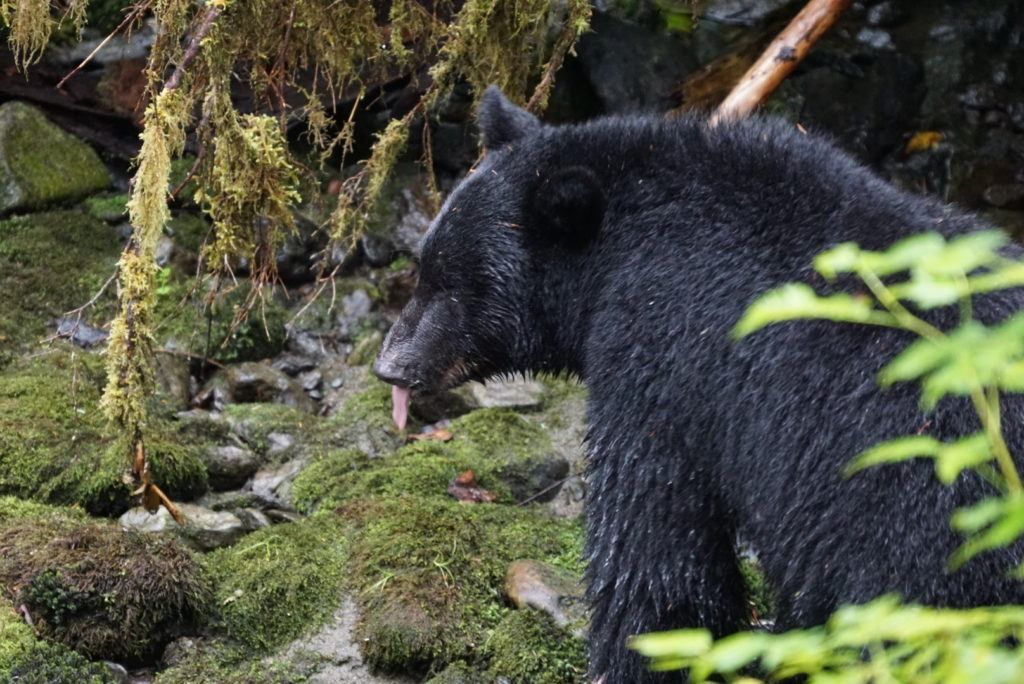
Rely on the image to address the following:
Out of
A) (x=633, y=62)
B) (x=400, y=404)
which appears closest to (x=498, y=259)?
(x=400, y=404)

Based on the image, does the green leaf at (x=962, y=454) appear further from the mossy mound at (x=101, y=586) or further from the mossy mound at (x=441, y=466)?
the mossy mound at (x=441, y=466)

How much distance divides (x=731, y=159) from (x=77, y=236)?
281 inches

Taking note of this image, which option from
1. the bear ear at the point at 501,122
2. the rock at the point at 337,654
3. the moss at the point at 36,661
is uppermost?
the bear ear at the point at 501,122

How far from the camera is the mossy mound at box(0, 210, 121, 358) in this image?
8.88m

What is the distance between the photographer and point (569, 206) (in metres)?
4.54

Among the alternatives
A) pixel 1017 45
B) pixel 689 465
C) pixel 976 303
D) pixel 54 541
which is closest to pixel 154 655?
pixel 54 541

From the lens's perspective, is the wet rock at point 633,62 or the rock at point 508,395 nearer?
the rock at point 508,395

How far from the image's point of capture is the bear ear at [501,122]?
5.11 meters

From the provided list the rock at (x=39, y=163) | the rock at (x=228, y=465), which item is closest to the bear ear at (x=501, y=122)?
the rock at (x=228, y=465)

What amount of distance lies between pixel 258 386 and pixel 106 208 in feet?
8.24

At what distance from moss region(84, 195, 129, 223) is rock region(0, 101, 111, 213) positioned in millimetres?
119

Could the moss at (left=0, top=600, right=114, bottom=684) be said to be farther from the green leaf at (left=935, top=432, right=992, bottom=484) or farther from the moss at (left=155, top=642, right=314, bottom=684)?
the green leaf at (left=935, top=432, right=992, bottom=484)

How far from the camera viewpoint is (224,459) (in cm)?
766

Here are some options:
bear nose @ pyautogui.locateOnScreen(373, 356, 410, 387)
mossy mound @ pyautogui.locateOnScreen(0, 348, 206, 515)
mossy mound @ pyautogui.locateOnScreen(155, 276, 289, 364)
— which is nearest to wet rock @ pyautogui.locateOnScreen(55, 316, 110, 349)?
mossy mound @ pyautogui.locateOnScreen(155, 276, 289, 364)
